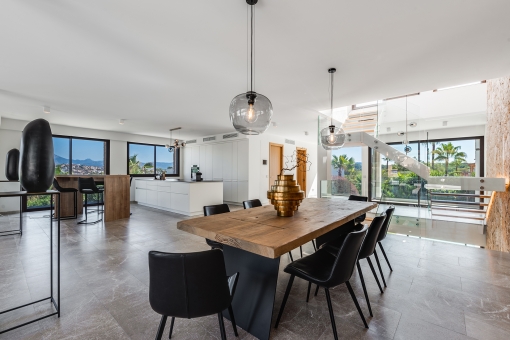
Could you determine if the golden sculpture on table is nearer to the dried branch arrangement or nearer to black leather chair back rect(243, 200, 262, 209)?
the dried branch arrangement

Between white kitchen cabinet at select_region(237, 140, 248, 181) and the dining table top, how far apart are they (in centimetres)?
544

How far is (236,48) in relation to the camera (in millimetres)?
2566

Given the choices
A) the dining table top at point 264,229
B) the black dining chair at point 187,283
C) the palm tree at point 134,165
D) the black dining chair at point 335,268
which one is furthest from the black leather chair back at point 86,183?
the black dining chair at point 335,268

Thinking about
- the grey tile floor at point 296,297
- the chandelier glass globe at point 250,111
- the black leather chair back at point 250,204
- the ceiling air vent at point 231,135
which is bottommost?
the grey tile floor at point 296,297

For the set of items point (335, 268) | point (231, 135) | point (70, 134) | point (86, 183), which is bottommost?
point (335, 268)

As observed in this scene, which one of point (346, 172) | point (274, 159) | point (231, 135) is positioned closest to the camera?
point (346, 172)

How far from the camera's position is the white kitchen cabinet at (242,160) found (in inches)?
302

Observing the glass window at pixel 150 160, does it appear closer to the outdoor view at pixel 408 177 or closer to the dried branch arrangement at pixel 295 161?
the dried branch arrangement at pixel 295 161

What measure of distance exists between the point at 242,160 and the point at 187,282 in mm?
6692

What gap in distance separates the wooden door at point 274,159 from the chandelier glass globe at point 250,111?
651cm

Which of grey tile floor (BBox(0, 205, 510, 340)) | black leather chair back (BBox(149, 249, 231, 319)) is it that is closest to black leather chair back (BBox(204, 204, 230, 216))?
grey tile floor (BBox(0, 205, 510, 340))

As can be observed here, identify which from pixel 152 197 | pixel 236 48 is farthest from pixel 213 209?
pixel 152 197

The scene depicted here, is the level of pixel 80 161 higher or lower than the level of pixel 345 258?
higher

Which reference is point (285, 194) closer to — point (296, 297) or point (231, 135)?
point (296, 297)
